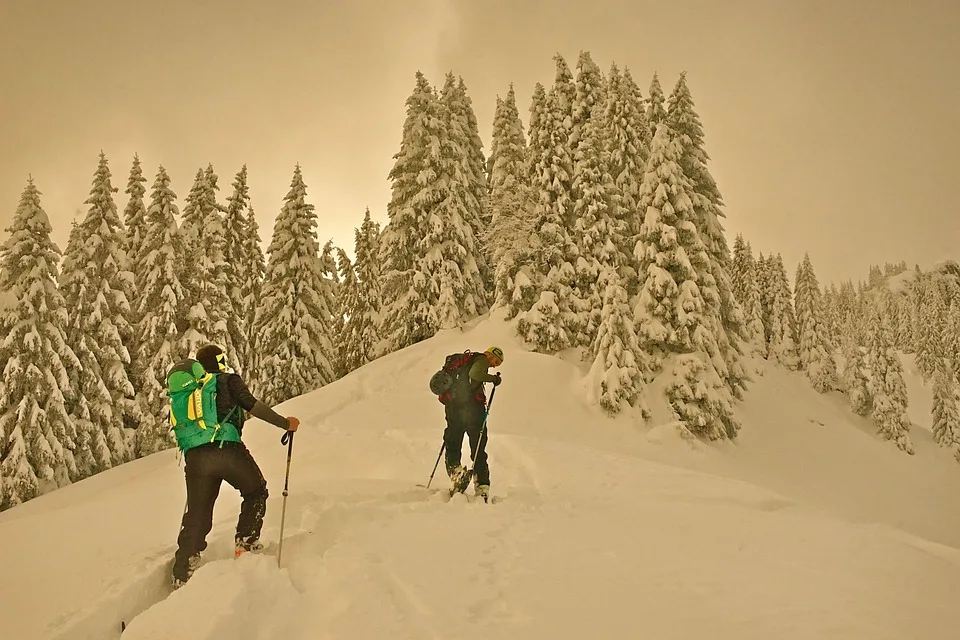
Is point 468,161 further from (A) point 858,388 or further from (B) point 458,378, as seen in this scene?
(A) point 858,388

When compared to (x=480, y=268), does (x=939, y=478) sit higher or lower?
lower

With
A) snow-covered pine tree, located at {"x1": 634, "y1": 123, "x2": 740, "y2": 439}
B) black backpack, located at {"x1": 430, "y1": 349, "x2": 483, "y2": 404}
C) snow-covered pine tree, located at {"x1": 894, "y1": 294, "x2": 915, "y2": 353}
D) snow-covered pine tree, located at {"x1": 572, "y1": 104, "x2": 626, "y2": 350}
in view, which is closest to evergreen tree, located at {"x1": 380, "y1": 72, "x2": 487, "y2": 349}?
snow-covered pine tree, located at {"x1": 572, "y1": 104, "x2": 626, "y2": 350}

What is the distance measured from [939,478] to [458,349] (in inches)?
1409

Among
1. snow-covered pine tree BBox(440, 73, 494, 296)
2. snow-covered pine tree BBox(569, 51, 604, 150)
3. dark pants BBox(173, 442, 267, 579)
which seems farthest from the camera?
snow-covered pine tree BBox(440, 73, 494, 296)

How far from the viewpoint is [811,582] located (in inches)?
187

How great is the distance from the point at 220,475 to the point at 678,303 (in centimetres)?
2221

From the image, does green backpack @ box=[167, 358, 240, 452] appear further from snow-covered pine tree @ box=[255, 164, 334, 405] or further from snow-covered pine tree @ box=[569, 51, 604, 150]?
snow-covered pine tree @ box=[569, 51, 604, 150]

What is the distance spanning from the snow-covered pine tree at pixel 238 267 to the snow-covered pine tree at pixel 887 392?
169ft

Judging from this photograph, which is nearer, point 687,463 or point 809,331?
point 687,463

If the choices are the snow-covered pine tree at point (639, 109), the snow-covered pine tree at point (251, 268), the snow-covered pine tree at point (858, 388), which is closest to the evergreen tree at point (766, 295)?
the snow-covered pine tree at point (858, 388)

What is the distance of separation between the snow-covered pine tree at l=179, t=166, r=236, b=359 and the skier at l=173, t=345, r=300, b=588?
76.6 ft

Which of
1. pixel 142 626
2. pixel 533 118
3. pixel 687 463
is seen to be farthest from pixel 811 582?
pixel 533 118

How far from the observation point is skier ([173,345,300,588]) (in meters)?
5.14

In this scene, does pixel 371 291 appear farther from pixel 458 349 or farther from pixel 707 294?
pixel 707 294
